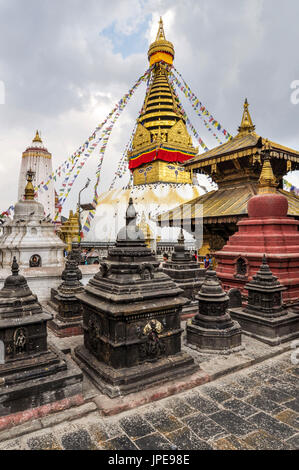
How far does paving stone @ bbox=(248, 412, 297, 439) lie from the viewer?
10.2ft

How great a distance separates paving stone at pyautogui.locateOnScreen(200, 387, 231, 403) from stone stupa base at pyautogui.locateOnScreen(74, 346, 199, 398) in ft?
1.13

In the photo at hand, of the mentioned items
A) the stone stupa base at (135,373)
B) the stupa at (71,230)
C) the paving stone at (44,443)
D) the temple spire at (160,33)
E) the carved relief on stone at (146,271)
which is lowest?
the paving stone at (44,443)

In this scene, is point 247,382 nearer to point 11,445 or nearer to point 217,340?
point 217,340

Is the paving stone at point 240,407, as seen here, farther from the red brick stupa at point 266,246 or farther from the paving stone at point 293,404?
the red brick stupa at point 266,246

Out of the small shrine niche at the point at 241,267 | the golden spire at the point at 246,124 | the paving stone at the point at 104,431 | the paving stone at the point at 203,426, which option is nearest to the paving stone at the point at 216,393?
the paving stone at the point at 203,426

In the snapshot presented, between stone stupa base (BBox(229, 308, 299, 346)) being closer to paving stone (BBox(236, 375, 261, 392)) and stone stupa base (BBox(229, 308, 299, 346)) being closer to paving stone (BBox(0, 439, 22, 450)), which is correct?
paving stone (BBox(236, 375, 261, 392))

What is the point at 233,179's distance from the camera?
1246 cm

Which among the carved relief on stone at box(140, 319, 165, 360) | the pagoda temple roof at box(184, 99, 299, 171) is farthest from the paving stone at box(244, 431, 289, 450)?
the pagoda temple roof at box(184, 99, 299, 171)

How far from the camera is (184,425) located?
324 cm

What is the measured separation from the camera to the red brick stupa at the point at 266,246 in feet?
24.5

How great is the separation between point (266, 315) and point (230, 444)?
3411mm

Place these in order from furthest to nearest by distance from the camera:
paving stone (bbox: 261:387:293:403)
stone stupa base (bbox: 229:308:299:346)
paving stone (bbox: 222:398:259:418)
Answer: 1. stone stupa base (bbox: 229:308:299:346)
2. paving stone (bbox: 261:387:293:403)
3. paving stone (bbox: 222:398:259:418)

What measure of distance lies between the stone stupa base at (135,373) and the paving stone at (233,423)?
844 millimetres

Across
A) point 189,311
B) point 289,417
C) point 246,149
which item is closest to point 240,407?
point 289,417
